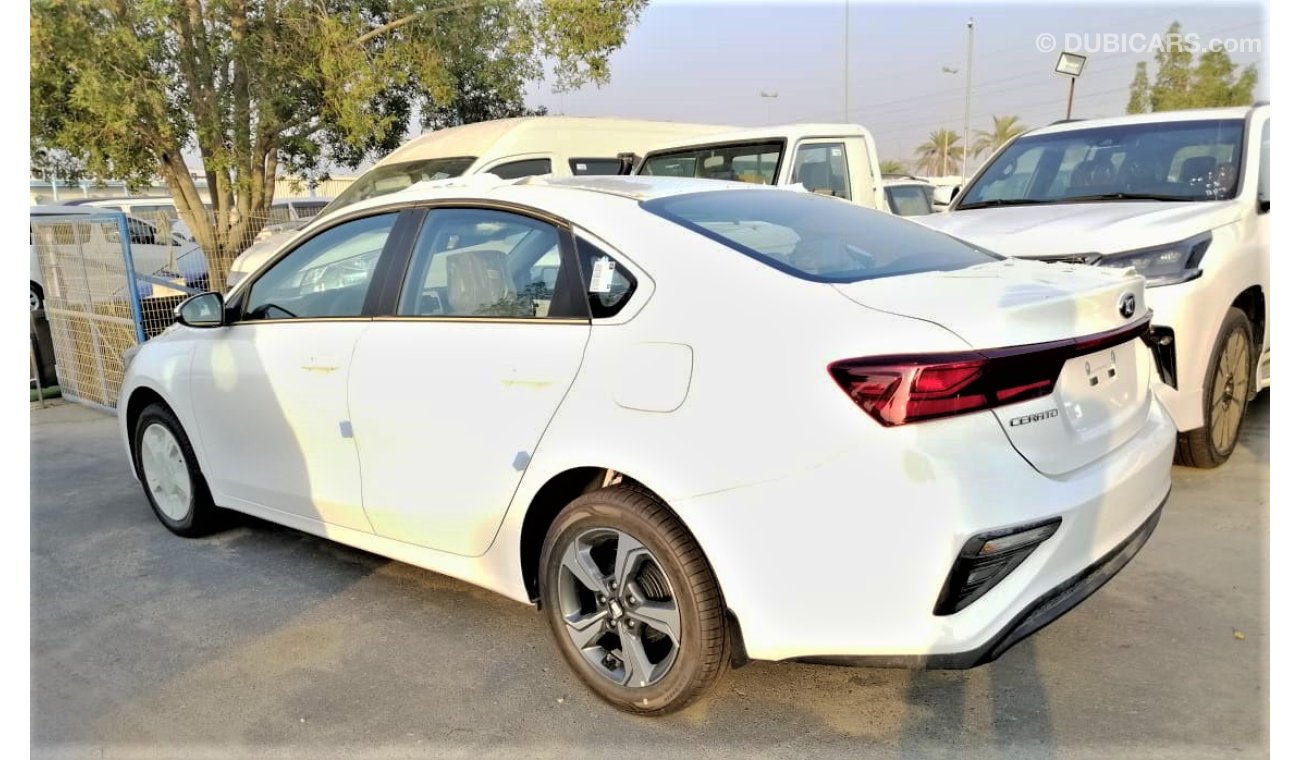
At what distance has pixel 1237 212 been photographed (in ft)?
14.8

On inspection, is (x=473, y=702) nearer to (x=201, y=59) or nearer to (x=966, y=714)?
(x=966, y=714)

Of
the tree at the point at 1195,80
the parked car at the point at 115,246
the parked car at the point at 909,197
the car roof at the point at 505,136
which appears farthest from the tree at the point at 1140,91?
the parked car at the point at 115,246

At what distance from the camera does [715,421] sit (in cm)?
237

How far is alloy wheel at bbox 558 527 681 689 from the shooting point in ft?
8.64

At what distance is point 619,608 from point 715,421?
73cm

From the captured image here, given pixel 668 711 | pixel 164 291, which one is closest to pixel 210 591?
pixel 668 711

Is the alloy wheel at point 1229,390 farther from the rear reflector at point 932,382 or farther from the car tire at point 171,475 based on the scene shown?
the car tire at point 171,475

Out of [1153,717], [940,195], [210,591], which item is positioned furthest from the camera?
[940,195]

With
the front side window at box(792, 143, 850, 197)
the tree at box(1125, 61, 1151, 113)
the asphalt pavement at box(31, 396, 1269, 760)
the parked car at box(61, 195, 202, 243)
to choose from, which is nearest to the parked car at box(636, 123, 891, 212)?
the front side window at box(792, 143, 850, 197)

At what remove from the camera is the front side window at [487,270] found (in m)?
2.94

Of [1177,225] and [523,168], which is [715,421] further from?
[523,168]

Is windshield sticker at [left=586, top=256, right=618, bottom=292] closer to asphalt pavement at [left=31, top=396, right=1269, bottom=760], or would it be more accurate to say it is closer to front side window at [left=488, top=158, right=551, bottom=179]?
asphalt pavement at [left=31, top=396, right=1269, bottom=760]

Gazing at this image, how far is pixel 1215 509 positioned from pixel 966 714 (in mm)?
2198

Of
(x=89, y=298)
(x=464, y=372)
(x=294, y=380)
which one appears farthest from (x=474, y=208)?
(x=89, y=298)
